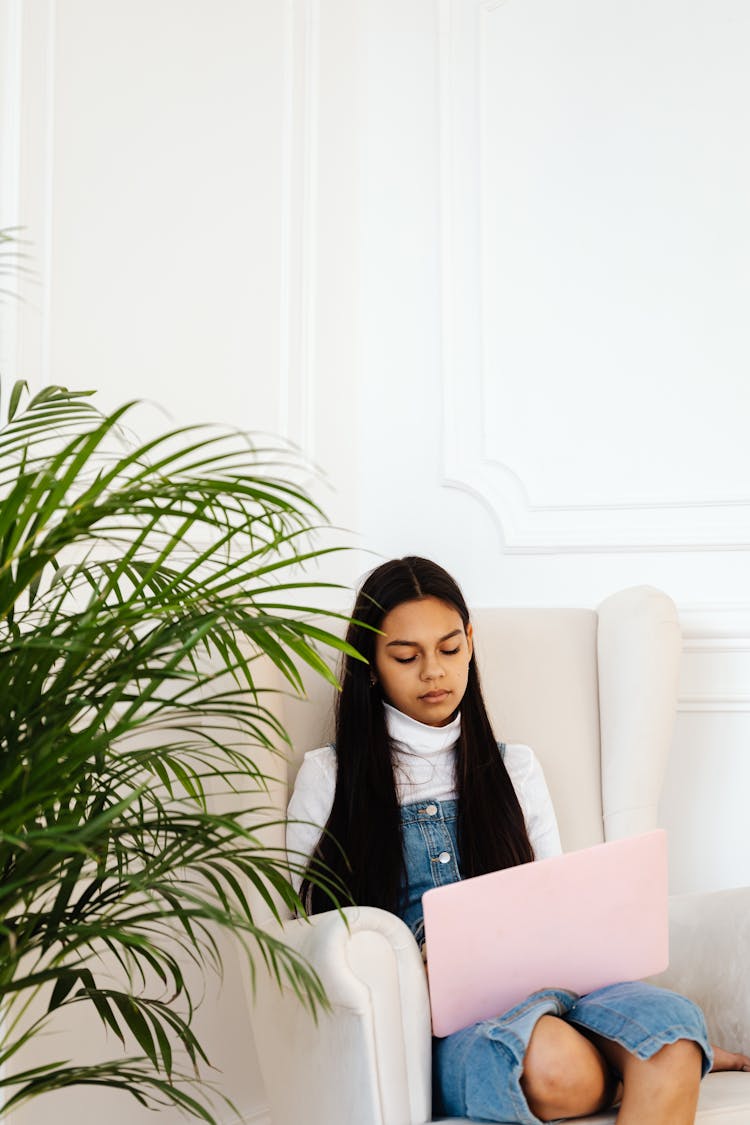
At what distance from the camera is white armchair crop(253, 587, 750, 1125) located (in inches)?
50.8

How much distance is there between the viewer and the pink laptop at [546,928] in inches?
51.9

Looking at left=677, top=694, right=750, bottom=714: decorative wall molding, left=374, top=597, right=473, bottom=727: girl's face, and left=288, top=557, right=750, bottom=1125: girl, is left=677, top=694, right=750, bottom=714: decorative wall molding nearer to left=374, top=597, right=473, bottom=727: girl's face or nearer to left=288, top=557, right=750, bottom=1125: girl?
left=288, top=557, right=750, bottom=1125: girl

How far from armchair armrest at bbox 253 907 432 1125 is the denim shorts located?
48 mm

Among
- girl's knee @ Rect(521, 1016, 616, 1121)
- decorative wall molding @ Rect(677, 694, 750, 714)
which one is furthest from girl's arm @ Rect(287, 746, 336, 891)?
decorative wall molding @ Rect(677, 694, 750, 714)

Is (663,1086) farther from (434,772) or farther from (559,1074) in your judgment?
(434,772)

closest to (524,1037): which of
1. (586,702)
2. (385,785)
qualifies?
(385,785)

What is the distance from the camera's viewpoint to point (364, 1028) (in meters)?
1.27

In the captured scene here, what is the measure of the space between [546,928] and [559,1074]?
0.15 m

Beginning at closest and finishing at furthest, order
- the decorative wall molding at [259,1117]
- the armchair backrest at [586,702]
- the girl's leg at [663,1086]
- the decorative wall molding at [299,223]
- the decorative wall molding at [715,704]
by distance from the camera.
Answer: the girl's leg at [663,1086], the armchair backrest at [586,702], the decorative wall molding at [259,1117], the decorative wall molding at [715,704], the decorative wall molding at [299,223]

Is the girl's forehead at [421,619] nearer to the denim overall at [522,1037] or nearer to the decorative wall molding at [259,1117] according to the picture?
the denim overall at [522,1037]

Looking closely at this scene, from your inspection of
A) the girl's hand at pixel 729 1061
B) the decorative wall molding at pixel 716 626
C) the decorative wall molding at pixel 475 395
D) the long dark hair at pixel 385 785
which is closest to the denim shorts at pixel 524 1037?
the girl's hand at pixel 729 1061

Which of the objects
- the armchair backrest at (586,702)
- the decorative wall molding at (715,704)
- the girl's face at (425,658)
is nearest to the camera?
the girl's face at (425,658)

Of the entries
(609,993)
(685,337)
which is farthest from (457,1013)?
(685,337)

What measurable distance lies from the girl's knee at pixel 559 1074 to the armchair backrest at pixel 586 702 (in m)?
0.56
